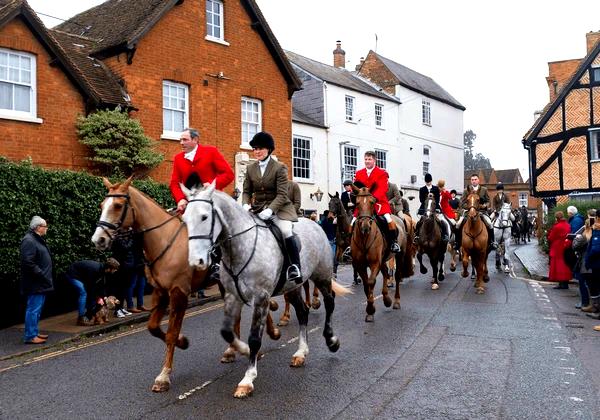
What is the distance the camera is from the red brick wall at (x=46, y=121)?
1494 centimetres

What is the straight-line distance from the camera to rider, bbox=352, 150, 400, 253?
10.3m

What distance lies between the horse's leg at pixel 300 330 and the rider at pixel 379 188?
326cm

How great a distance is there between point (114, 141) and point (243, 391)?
1269 cm

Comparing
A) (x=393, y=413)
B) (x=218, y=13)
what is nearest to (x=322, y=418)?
(x=393, y=413)

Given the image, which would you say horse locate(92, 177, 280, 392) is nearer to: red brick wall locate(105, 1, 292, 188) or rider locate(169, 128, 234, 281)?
rider locate(169, 128, 234, 281)

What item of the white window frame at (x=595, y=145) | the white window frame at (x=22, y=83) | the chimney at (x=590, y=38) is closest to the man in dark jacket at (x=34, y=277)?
the white window frame at (x=22, y=83)

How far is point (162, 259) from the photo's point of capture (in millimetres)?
6586

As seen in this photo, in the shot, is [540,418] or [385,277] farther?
[385,277]

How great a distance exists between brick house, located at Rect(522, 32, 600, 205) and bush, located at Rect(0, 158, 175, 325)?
23.6 metres

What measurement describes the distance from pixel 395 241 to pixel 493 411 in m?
5.58

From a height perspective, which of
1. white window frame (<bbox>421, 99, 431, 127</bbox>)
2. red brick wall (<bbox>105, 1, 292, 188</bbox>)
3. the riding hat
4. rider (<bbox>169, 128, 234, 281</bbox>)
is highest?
white window frame (<bbox>421, 99, 431, 127</bbox>)

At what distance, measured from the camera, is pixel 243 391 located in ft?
18.5

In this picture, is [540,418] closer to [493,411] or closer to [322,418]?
[493,411]

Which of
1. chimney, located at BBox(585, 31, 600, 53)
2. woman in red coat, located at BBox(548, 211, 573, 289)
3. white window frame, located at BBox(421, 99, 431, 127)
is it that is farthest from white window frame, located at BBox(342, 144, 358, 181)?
woman in red coat, located at BBox(548, 211, 573, 289)
